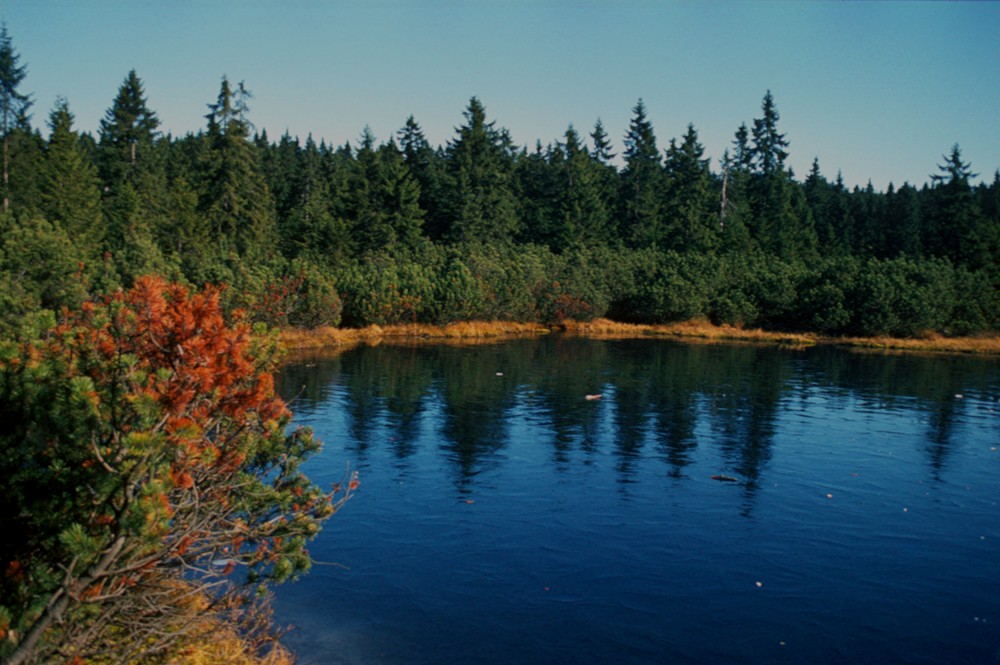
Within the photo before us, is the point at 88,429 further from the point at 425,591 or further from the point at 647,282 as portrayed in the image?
the point at 647,282

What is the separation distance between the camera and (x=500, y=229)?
273 ft

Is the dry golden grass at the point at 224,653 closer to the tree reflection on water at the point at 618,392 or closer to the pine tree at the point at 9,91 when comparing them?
the tree reflection on water at the point at 618,392

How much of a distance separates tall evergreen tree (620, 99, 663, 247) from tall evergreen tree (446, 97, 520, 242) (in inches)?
531

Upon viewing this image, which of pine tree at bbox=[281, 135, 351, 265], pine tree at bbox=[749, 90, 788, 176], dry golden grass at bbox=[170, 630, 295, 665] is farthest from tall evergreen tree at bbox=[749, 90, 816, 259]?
dry golden grass at bbox=[170, 630, 295, 665]

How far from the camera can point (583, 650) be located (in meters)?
12.4

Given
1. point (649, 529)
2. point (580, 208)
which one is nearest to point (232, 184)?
point (580, 208)

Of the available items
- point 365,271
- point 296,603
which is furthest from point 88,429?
point 365,271

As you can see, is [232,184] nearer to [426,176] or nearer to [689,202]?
[426,176]

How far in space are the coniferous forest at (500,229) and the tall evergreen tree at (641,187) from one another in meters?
0.26

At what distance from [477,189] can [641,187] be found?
69.1 feet

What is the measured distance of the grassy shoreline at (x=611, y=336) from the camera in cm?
5175

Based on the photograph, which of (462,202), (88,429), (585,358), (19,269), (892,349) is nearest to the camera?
(88,429)

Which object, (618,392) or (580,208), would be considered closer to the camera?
(618,392)

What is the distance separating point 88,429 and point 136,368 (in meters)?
0.82
